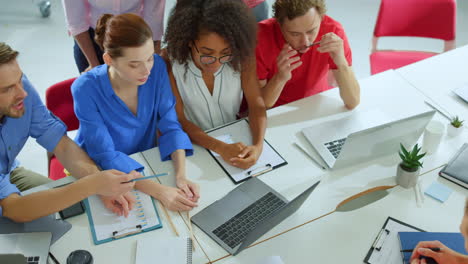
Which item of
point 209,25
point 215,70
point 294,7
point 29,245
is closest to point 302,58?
point 294,7

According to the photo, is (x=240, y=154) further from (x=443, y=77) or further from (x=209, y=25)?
(x=443, y=77)

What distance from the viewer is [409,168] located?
1759mm

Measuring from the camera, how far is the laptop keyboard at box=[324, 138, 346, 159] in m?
1.95

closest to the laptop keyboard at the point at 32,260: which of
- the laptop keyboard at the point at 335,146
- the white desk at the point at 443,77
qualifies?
the laptop keyboard at the point at 335,146

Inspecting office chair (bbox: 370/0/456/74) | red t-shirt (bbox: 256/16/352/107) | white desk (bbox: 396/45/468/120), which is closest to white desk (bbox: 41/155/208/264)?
red t-shirt (bbox: 256/16/352/107)

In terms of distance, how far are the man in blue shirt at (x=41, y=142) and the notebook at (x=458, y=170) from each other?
1.25m

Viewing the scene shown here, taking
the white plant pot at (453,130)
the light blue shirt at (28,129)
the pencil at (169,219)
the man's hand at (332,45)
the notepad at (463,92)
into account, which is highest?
the man's hand at (332,45)

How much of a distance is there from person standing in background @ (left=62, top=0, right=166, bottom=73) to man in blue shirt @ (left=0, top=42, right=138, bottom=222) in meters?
0.76

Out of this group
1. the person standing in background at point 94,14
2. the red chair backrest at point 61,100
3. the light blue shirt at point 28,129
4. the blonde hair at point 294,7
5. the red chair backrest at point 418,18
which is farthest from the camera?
the red chair backrest at point 418,18

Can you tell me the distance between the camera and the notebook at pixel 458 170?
181 cm

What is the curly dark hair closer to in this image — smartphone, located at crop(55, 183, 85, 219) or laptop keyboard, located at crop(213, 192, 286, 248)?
laptop keyboard, located at crop(213, 192, 286, 248)

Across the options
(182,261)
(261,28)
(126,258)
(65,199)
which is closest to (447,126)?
(261,28)

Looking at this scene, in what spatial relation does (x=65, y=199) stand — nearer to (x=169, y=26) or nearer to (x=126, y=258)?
(x=126, y=258)

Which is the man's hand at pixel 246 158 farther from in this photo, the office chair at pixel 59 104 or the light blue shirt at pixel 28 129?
the office chair at pixel 59 104
